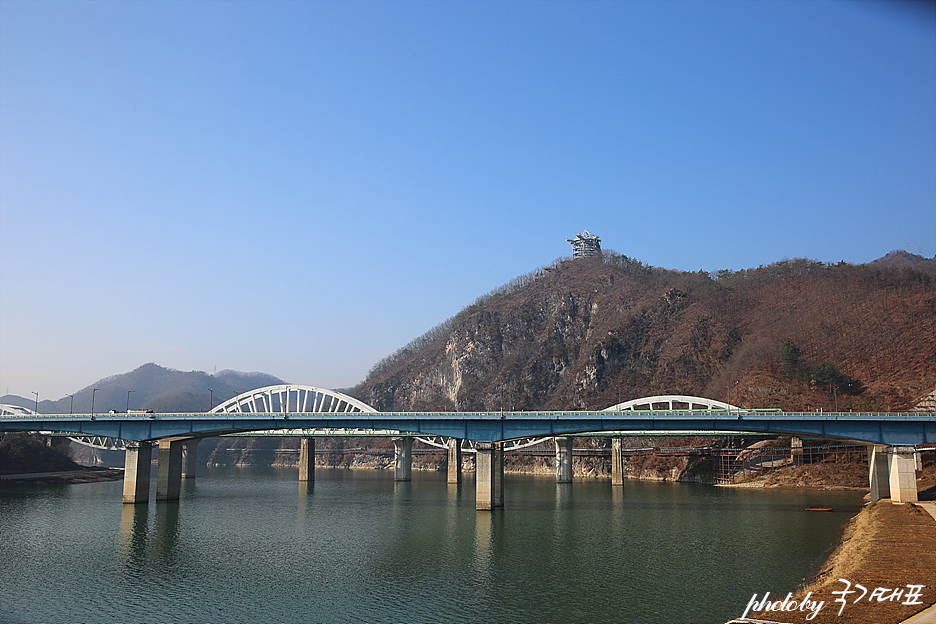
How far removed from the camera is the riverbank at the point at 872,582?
24.4 meters

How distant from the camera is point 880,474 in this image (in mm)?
70812

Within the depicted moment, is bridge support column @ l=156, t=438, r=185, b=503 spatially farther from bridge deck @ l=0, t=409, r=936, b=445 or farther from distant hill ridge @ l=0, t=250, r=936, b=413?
distant hill ridge @ l=0, t=250, r=936, b=413

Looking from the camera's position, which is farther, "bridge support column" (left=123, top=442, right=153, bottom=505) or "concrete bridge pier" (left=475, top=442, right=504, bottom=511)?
"bridge support column" (left=123, top=442, right=153, bottom=505)

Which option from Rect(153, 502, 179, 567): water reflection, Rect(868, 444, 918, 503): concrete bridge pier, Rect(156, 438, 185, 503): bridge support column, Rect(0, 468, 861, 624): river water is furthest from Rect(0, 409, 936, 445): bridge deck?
Rect(153, 502, 179, 567): water reflection

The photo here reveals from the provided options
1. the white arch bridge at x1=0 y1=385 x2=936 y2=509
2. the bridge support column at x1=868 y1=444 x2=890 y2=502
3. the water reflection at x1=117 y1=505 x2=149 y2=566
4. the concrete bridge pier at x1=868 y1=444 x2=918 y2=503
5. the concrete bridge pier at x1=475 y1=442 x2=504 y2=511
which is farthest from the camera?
the concrete bridge pier at x1=475 y1=442 x2=504 y2=511

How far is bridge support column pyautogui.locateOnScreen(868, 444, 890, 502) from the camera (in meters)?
70.4

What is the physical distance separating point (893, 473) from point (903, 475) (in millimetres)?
1111

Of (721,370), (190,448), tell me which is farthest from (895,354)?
(190,448)

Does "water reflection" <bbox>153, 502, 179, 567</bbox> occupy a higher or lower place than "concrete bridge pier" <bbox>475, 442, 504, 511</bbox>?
lower

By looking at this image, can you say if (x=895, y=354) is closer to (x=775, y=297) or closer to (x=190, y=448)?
(x=775, y=297)

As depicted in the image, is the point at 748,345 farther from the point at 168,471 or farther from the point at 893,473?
the point at 168,471

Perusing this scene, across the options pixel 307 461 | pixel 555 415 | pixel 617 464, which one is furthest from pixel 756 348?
pixel 307 461

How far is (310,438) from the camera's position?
130000mm

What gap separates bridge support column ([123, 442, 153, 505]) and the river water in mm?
2232
